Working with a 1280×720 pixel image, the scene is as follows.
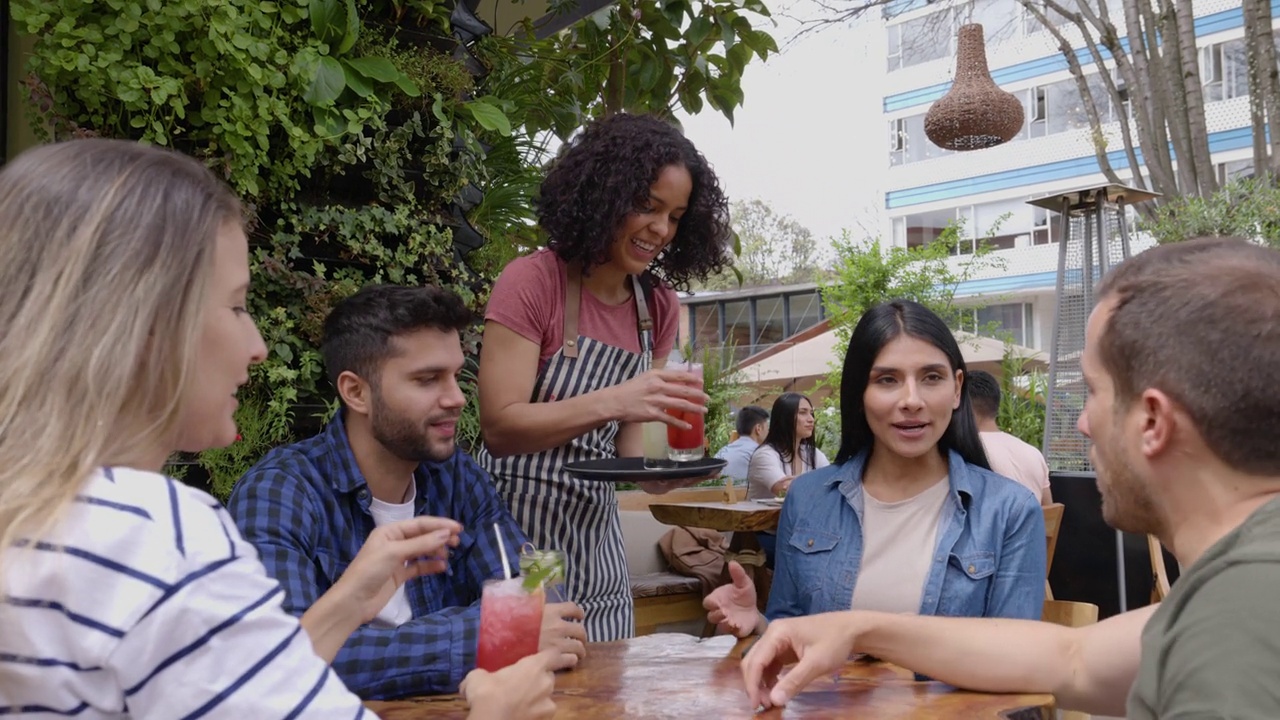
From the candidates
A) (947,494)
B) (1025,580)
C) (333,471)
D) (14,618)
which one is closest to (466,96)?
(333,471)

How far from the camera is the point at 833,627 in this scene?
1.83 metres

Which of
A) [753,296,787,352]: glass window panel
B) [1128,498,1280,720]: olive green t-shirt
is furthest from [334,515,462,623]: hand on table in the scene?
[753,296,787,352]: glass window panel

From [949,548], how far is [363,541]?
131cm

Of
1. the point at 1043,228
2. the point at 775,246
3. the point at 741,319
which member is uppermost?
the point at 775,246

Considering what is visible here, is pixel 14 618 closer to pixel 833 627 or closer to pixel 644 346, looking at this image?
pixel 833 627

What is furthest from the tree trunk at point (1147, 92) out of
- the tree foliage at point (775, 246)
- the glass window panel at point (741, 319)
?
the tree foliage at point (775, 246)

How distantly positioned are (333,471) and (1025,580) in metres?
1.54

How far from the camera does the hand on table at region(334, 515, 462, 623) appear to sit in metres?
1.70

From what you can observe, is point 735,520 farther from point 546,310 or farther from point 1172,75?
point 1172,75

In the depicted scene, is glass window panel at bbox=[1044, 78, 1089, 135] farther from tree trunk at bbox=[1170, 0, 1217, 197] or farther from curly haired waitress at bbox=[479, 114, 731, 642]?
curly haired waitress at bbox=[479, 114, 731, 642]

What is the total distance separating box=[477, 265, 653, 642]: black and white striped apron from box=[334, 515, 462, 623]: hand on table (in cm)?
87

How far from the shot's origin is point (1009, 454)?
5438mm

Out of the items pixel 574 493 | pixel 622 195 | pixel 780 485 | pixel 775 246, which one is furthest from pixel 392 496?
pixel 775 246

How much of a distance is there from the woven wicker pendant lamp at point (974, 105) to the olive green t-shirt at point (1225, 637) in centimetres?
856
